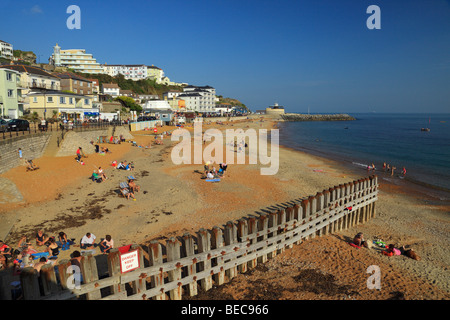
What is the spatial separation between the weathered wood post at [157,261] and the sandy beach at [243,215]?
53.4 inches

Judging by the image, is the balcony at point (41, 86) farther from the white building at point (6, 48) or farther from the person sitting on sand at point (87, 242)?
the white building at point (6, 48)

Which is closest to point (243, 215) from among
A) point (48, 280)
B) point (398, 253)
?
point (398, 253)

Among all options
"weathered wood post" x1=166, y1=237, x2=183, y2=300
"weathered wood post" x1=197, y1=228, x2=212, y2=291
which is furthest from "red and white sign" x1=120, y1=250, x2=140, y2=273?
"weathered wood post" x1=197, y1=228, x2=212, y2=291

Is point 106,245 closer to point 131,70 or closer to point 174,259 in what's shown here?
point 174,259

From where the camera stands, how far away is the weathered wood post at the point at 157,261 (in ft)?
20.6

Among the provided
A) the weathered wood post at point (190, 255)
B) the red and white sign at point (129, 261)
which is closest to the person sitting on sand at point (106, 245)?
the weathered wood post at point (190, 255)

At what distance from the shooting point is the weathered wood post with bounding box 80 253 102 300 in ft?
17.5

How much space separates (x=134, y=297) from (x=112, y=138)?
1268 inches

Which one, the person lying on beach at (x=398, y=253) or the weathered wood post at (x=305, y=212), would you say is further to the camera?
the person lying on beach at (x=398, y=253)

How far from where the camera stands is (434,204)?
Result: 1853 cm

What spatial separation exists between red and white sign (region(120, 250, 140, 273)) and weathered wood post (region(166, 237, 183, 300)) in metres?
0.79

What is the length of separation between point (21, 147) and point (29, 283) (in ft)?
69.6
